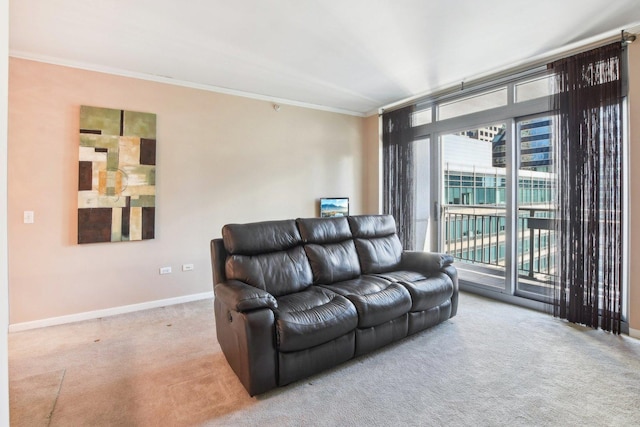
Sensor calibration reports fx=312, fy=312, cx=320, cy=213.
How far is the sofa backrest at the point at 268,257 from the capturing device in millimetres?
2465

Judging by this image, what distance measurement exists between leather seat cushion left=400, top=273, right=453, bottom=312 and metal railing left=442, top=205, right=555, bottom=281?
1340mm

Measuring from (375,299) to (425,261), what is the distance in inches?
42.4

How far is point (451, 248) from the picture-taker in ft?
15.9

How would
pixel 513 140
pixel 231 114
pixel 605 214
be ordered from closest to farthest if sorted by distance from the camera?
pixel 605 214
pixel 513 140
pixel 231 114

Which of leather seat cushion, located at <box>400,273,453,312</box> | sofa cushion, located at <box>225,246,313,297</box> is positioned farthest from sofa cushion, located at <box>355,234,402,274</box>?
sofa cushion, located at <box>225,246,313,297</box>

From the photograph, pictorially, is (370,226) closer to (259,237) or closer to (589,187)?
(259,237)

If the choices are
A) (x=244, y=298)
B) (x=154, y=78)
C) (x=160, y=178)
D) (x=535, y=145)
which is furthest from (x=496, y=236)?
(x=154, y=78)

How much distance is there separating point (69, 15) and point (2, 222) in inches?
100

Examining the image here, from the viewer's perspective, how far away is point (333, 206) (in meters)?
5.02

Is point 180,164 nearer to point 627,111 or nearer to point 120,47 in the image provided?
point 120,47

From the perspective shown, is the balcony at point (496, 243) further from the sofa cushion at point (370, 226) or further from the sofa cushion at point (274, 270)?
the sofa cushion at point (274, 270)

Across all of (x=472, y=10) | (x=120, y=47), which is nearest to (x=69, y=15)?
(x=120, y=47)

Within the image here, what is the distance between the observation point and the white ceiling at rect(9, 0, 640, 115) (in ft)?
7.84

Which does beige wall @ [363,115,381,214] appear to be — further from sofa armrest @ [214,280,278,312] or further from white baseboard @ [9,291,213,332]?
sofa armrest @ [214,280,278,312]
